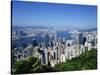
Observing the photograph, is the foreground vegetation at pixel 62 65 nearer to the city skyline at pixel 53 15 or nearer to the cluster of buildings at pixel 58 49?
the cluster of buildings at pixel 58 49

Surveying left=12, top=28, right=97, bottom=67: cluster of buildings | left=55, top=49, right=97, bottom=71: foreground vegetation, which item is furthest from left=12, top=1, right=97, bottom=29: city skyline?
left=55, top=49, right=97, bottom=71: foreground vegetation

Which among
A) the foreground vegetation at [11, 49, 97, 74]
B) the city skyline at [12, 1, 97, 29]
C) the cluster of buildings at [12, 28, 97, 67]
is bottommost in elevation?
the foreground vegetation at [11, 49, 97, 74]

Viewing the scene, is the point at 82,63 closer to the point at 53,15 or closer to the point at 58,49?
the point at 58,49

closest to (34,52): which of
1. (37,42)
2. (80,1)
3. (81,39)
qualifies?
(37,42)

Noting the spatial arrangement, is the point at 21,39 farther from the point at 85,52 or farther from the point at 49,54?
the point at 85,52

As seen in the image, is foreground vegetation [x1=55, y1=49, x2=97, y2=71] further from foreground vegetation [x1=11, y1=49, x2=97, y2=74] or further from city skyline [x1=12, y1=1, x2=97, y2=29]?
city skyline [x1=12, y1=1, x2=97, y2=29]
